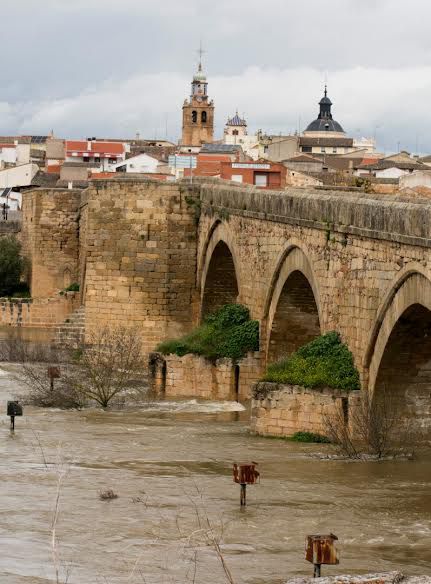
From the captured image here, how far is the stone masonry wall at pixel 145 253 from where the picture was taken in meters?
33.5

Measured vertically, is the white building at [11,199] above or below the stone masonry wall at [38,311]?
above

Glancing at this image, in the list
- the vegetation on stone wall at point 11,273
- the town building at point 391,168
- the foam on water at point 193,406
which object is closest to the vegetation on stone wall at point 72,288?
the vegetation on stone wall at point 11,273

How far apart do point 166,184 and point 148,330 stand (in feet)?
10.1

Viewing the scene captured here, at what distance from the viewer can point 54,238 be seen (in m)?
44.4

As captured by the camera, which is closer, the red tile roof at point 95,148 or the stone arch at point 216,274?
the stone arch at point 216,274

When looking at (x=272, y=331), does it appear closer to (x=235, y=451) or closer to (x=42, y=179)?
(x=235, y=451)

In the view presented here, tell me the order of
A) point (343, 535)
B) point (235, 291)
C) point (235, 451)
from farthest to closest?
1. point (235, 291)
2. point (235, 451)
3. point (343, 535)

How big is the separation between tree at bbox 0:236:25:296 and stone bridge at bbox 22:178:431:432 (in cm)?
116

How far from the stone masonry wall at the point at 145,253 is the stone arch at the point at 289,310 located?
6.67 metres

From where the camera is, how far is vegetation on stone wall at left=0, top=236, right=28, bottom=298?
152ft

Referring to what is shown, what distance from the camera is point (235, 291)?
1286 inches

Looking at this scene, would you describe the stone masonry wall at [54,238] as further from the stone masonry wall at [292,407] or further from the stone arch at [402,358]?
the stone arch at [402,358]

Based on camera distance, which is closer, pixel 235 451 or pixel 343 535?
pixel 343 535

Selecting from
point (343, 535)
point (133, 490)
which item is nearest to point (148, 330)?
point (133, 490)
